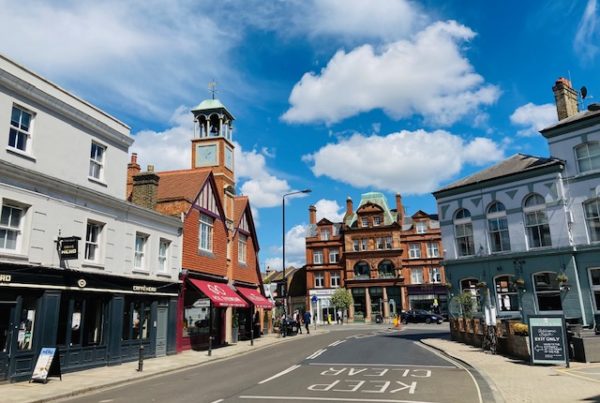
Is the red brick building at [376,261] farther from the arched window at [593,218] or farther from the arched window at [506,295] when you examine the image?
the arched window at [593,218]

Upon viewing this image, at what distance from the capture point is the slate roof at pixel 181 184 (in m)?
24.9

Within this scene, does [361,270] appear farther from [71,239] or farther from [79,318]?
[71,239]

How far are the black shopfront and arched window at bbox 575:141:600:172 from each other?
21058mm

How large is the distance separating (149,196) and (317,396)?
49.8 ft

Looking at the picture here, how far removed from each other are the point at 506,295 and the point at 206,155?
19995 mm

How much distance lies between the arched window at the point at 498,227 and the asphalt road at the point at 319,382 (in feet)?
31.8

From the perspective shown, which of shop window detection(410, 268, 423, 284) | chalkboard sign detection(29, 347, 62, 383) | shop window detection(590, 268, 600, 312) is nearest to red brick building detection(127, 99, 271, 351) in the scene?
chalkboard sign detection(29, 347, 62, 383)

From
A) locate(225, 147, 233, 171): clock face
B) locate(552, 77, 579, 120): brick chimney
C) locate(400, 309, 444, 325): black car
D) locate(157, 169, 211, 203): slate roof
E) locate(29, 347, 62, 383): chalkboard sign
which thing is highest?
locate(552, 77, 579, 120): brick chimney

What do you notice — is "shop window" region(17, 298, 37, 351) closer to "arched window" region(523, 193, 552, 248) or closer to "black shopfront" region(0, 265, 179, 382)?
"black shopfront" region(0, 265, 179, 382)

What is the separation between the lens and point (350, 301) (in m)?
57.4

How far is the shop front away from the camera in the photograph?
23.3 m

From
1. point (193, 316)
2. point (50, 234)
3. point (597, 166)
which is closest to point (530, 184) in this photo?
point (597, 166)

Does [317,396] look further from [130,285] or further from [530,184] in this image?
[530,184]

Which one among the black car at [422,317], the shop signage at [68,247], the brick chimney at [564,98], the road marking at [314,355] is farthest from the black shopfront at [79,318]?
the black car at [422,317]
